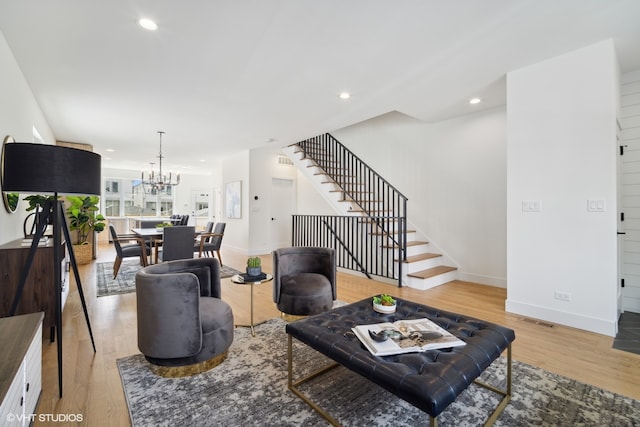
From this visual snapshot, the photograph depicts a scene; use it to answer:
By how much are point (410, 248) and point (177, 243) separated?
383 centimetres

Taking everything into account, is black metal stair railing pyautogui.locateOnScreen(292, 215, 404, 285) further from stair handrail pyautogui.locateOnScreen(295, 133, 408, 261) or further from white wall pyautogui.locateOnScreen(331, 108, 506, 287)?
white wall pyautogui.locateOnScreen(331, 108, 506, 287)

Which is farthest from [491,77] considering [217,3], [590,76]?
[217,3]

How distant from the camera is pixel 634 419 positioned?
5.42 ft

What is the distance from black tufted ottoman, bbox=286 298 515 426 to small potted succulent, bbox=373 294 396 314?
3 cm

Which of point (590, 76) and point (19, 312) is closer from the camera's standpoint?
point (19, 312)

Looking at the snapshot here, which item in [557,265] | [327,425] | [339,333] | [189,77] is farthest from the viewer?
[189,77]

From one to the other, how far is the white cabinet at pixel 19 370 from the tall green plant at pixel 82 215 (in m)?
4.47

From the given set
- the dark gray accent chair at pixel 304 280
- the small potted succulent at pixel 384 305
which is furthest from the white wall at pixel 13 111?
the small potted succulent at pixel 384 305

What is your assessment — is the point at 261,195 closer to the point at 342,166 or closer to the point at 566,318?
the point at 342,166

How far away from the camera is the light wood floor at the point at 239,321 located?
1841mm

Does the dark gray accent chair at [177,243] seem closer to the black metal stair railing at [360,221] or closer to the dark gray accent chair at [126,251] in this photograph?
the dark gray accent chair at [126,251]

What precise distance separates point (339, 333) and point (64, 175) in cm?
203

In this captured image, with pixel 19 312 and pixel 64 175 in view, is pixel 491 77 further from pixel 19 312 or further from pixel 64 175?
pixel 19 312

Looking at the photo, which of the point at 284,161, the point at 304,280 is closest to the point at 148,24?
the point at 304,280
